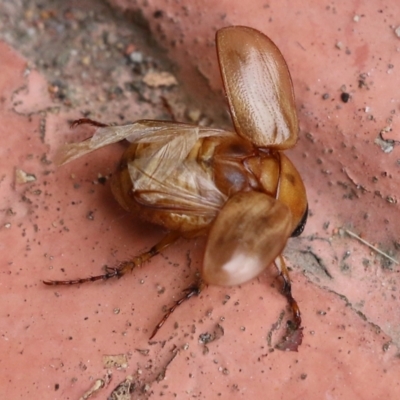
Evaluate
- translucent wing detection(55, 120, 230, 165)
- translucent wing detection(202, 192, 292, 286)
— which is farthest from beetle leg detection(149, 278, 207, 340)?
translucent wing detection(55, 120, 230, 165)

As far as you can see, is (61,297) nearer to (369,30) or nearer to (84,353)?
(84,353)

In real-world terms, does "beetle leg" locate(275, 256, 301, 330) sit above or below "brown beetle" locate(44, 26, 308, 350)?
below

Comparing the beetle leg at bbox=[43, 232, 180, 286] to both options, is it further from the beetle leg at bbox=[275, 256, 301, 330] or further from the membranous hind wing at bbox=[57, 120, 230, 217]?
the beetle leg at bbox=[275, 256, 301, 330]

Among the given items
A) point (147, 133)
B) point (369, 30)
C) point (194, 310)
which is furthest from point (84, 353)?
point (369, 30)

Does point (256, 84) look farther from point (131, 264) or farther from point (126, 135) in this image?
point (131, 264)

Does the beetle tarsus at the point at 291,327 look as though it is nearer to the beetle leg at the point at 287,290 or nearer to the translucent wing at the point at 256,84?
the beetle leg at the point at 287,290

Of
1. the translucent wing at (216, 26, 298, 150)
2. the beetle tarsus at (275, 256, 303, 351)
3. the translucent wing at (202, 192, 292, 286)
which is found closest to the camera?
the translucent wing at (202, 192, 292, 286)

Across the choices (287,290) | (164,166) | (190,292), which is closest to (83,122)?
(164,166)
